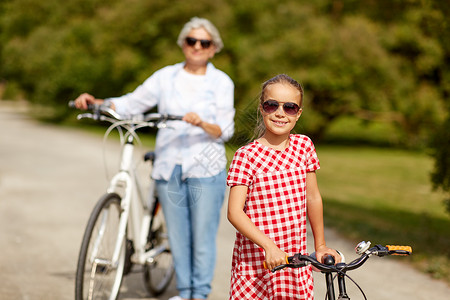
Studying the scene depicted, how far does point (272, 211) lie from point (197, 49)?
182 centimetres

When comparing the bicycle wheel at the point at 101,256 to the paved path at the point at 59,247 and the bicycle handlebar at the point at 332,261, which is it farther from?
the bicycle handlebar at the point at 332,261

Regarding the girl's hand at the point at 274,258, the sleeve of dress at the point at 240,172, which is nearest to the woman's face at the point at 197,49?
the sleeve of dress at the point at 240,172

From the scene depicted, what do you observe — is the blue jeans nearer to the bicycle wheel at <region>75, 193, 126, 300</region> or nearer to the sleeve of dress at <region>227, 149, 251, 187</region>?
the bicycle wheel at <region>75, 193, 126, 300</region>

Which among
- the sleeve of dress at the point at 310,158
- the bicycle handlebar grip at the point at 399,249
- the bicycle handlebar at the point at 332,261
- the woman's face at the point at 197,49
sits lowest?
the bicycle handlebar at the point at 332,261

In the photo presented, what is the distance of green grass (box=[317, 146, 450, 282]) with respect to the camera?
7.03 m

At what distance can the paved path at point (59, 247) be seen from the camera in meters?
5.22

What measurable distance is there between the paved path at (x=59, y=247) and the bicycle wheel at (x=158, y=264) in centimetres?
10

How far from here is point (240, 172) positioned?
2697mm

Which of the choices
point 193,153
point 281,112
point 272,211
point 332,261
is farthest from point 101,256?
point 332,261

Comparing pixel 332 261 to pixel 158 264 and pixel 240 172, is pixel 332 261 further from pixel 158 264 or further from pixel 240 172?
pixel 158 264

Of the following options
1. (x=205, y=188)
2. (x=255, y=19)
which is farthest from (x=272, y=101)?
(x=255, y=19)

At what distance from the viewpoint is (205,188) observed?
167 inches

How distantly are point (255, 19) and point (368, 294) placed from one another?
24005mm

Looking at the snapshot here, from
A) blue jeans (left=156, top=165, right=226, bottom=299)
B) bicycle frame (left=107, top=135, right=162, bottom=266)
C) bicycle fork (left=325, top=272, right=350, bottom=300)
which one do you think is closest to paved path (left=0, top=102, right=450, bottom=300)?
bicycle frame (left=107, top=135, right=162, bottom=266)
